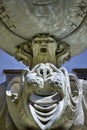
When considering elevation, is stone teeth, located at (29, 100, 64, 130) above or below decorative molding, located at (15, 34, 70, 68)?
below

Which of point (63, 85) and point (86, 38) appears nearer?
point (63, 85)

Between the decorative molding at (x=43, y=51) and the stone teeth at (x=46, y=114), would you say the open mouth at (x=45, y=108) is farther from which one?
the decorative molding at (x=43, y=51)

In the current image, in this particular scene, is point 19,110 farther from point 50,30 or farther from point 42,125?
point 50,30

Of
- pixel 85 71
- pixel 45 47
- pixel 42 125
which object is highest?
pixel 85 71

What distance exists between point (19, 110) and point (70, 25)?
10.2 inches

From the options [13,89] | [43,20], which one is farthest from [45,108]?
[43,20]

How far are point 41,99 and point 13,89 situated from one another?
91 mm

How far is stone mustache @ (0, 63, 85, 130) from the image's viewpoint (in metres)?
1.41

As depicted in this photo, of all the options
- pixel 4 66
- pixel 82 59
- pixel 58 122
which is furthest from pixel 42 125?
pixel 82 59

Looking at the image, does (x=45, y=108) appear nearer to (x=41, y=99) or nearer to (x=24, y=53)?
(x=41, y=99)

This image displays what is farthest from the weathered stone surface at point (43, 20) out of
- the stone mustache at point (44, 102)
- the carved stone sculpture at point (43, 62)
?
the stone mustache at point (44, 102)

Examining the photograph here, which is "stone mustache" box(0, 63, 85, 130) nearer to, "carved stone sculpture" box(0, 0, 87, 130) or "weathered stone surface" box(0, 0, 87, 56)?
"carved stone sculpture" box(0, 0, 87, 130)

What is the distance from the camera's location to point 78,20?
1.49 m

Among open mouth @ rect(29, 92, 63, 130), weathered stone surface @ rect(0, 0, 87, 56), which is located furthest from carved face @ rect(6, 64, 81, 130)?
weathered stone surface @ rect(0, 0, 87, 56)
